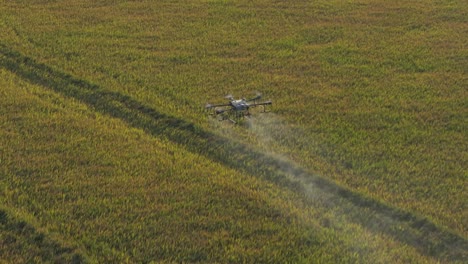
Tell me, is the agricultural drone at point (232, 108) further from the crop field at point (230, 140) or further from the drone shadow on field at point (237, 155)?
the drone shadow on field at point (237, 155)

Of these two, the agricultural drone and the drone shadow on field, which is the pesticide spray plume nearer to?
the drone shadow on field

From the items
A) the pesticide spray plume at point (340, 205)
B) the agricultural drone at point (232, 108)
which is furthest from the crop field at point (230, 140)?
the agricultural drone at point (232, 108)

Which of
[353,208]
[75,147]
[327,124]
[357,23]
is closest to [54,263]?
[75,147]

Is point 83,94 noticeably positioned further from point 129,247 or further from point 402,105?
point 402,105

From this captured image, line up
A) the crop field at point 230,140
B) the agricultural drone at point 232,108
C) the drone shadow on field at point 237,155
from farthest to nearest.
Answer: the agricultural drone at point 232,108 < the drone shadow on field at point 237,155 < the crop field at point 230,140

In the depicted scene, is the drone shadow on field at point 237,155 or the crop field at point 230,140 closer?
the crop field at point 230,140

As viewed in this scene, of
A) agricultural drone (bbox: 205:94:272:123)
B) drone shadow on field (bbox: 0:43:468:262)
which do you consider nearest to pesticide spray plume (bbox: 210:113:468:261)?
drone shadow on field (bbox: 0:43:468:262)

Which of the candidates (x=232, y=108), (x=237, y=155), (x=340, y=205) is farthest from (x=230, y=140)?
(x=340, y=205)
